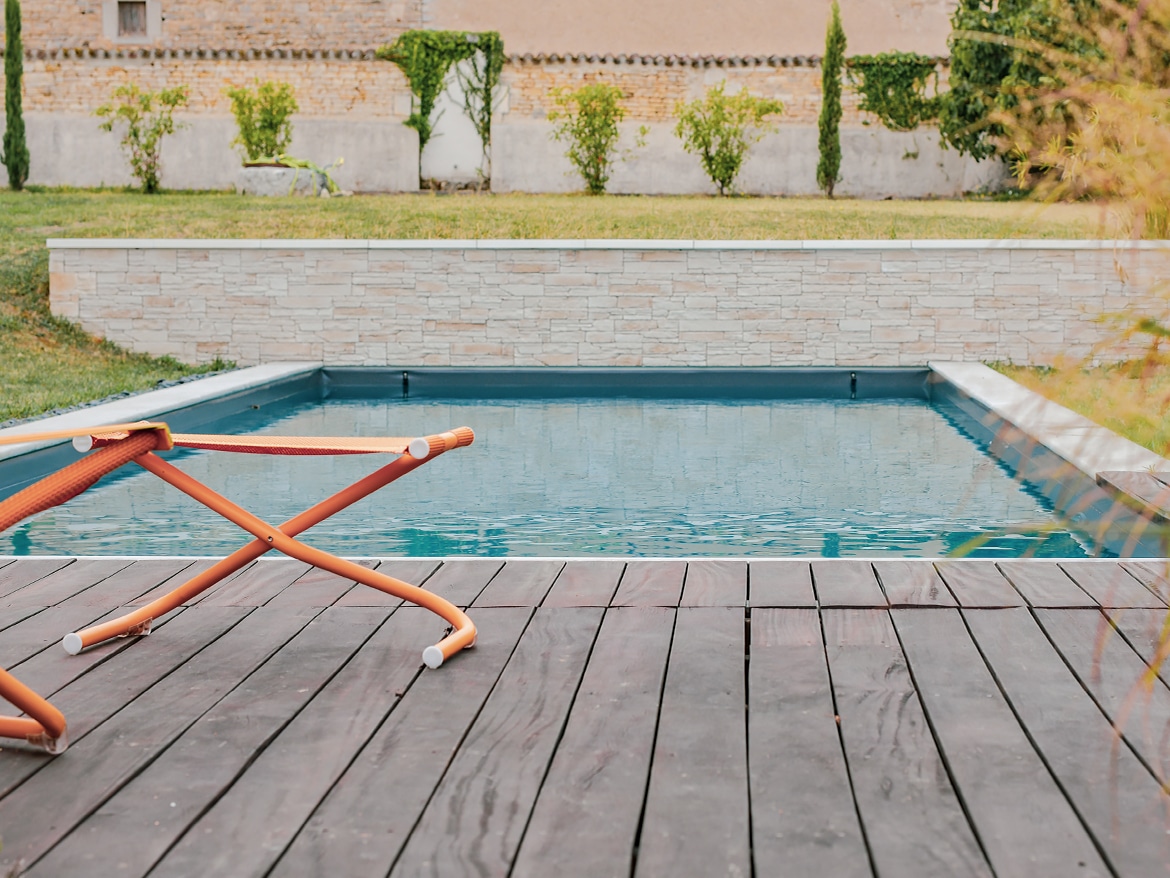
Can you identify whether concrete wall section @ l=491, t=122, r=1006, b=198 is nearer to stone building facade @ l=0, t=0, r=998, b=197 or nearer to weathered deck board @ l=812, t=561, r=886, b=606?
stone building facade @ l=0, t=0, r=998, b=197

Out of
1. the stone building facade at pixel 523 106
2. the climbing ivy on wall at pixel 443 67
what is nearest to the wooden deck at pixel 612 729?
the stone building facade at pixel 523 106

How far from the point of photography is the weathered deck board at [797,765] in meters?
1.83

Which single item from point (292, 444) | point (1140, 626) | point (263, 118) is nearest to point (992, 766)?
point (1140, 626)

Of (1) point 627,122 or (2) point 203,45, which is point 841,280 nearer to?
(1) point 627,122

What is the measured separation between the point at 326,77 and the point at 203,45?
14.6ft

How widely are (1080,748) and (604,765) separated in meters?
0.87

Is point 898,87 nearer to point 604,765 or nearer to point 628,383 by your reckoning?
point 628,383

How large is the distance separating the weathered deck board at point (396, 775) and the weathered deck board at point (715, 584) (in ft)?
2.01

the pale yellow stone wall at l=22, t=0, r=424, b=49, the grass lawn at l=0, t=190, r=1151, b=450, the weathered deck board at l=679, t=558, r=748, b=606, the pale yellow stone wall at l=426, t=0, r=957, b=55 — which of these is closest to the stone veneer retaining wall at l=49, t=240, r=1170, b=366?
the grass lawn at l=0, t=190, r=1151, b=450

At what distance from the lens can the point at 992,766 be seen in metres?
2.15

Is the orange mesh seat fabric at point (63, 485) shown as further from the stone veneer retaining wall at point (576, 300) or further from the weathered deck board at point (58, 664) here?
the stone veneer retaining wall at point (576, 300)

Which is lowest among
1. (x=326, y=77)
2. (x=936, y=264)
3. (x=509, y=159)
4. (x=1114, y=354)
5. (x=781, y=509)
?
(x=781, y=509)

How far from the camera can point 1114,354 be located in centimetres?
939

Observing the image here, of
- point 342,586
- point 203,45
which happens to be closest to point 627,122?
point 203,45
